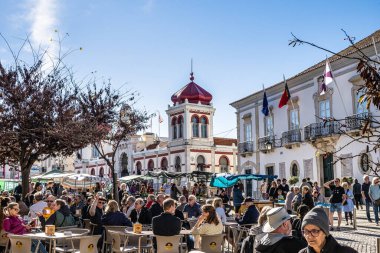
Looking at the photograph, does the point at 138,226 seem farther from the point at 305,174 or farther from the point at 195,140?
the point at 195,140

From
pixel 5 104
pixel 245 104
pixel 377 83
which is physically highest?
pixel 245 104

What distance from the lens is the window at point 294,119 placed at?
2997cm

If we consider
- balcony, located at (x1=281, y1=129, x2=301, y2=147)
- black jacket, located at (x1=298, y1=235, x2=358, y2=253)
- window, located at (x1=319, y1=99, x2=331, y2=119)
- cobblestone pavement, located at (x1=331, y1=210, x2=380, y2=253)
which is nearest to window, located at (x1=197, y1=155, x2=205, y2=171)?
balcony, located at (x1=281, y1=129, x2=301, y2=147)

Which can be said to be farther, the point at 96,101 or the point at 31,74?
the point at 96,101

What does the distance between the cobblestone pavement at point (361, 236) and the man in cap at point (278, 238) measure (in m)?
7.29

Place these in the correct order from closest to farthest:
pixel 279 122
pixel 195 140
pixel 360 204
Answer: pixel 360 204 → pixel 279 122 → pixel 195 140

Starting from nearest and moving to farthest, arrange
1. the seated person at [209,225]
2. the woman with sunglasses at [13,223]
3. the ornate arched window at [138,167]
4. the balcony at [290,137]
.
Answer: the woman with sunglasses at [13,223] < the seated person at [209,225] < the balcony at [290,137] < the ornate arched window at [138,167]

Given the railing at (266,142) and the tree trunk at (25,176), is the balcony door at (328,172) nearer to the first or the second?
the railing at (266,142)

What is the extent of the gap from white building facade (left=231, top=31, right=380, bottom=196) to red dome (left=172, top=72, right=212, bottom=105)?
50.6 ft

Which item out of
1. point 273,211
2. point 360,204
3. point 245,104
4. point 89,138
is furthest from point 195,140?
point 273,211

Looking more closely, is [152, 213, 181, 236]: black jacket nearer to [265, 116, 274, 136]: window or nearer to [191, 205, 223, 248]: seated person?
[191, 205, 223, 248]: seated person

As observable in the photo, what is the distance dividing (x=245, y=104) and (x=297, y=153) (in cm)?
780

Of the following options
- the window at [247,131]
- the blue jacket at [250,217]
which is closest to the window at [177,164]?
the window at [247,131]

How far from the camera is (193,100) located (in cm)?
5244
